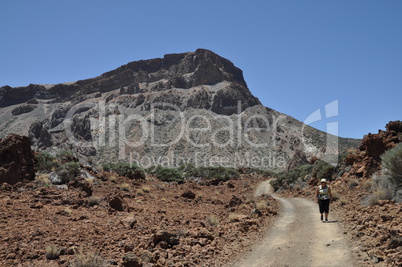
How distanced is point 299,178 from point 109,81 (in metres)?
142

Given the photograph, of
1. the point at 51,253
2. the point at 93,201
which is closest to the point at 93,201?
the point at 93,201

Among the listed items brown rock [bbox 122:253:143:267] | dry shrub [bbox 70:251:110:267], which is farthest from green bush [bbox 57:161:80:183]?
brown rock [bbox 122:253:143:267]

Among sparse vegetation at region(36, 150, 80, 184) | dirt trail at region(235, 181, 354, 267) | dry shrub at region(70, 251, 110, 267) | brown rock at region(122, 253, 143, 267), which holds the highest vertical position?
sparse vegetation at region(36, 150, 80, 184)

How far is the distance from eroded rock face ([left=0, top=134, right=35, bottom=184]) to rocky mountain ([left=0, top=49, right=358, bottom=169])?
45.0 metres

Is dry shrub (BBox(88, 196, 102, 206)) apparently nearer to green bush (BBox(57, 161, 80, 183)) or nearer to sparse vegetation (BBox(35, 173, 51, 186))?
sparse vegetation (BBox(35, 173, 51, 186))

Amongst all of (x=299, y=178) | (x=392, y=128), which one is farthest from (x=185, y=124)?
(x=392, y=128)

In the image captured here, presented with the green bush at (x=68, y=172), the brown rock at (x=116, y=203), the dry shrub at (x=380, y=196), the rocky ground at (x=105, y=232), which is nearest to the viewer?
the rocky ground at (x=105, y=232)

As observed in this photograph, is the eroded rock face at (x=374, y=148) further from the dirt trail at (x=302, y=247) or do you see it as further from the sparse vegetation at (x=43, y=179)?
the sparse vegetation at (x=43, y=179)

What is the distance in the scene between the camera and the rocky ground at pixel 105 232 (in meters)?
6.70

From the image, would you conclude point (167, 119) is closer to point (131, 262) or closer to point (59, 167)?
point (59, 167)

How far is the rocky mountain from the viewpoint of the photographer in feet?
282

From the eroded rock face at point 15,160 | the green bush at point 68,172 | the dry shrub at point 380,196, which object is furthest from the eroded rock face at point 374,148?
the eroded rock face at point 15,160

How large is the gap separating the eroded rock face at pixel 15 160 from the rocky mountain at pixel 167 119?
1771 inches

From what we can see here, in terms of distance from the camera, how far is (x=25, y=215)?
33.3 ft
